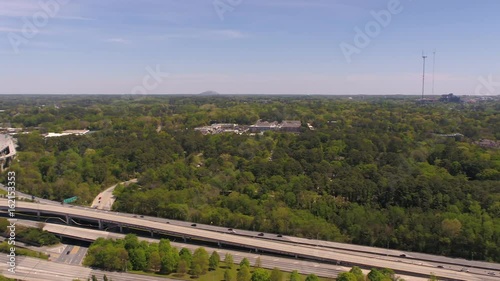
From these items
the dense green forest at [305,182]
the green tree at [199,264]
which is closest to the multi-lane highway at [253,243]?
the dense green forest at [305,182]

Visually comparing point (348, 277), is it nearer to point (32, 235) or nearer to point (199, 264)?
point (199, 264)

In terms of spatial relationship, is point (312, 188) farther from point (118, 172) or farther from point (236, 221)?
point (118, 172)

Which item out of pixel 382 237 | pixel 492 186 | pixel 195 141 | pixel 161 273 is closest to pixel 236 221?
pixel 161 273

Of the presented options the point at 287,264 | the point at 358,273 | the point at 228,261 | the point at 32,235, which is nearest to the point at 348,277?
the point at 358,273

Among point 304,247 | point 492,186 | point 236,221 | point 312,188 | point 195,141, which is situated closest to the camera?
point 304,247

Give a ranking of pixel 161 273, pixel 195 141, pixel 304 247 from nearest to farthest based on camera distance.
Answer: pixel 161 273
pixel 304 247
pixel 195 141

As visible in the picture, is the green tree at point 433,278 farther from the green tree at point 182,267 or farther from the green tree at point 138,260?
the green tree at point 138,260

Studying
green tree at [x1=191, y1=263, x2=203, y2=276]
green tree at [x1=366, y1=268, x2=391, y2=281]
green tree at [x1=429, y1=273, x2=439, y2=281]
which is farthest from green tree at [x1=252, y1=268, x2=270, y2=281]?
green tree at [x1=429, y1=273, x2=439, y2=281]
